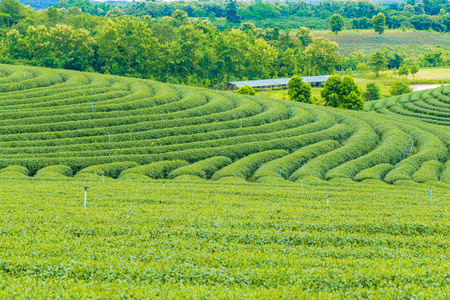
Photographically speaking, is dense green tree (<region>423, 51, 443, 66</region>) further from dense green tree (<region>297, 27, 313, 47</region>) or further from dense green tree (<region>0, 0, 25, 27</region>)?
dense green tree (<region>0, 0, 25, 27</region>)

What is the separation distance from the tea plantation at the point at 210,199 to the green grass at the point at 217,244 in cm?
9

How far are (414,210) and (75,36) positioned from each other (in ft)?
321

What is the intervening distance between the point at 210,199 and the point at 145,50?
287 ft

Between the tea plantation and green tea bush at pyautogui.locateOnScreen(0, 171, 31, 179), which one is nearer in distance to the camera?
the tea plantation

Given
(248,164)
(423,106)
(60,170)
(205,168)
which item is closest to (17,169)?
(60,170)

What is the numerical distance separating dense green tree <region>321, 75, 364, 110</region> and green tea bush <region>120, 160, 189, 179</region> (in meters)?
54.0

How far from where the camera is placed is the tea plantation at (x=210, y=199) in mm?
14688

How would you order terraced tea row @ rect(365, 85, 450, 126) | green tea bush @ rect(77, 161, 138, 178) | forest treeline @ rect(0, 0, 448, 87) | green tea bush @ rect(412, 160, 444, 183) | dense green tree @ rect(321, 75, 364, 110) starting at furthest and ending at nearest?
forest treeline @ rect(0, 0, 448, 87) < dense green tree @ rect(321, 75, 364, 110) < terraced tea row @ rect(365, 85, 450, 126) < green tea bush @ rect(77, 161, 138, 178) < green tea bush @ rect(412, 160, 444, 183)

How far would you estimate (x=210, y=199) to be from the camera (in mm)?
27734

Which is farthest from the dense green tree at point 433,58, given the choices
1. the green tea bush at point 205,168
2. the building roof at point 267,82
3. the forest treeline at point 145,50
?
the green tea bush at point 205,168

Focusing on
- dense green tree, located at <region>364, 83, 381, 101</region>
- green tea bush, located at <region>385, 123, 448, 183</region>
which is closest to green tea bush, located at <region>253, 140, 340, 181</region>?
green tea bush, located at <region>385, 123, 448, 183</region>

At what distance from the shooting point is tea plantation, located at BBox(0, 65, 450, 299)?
48.2 feet

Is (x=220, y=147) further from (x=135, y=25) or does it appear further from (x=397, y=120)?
(x=135, y=25)

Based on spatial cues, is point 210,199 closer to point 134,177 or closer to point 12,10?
point 134,177
